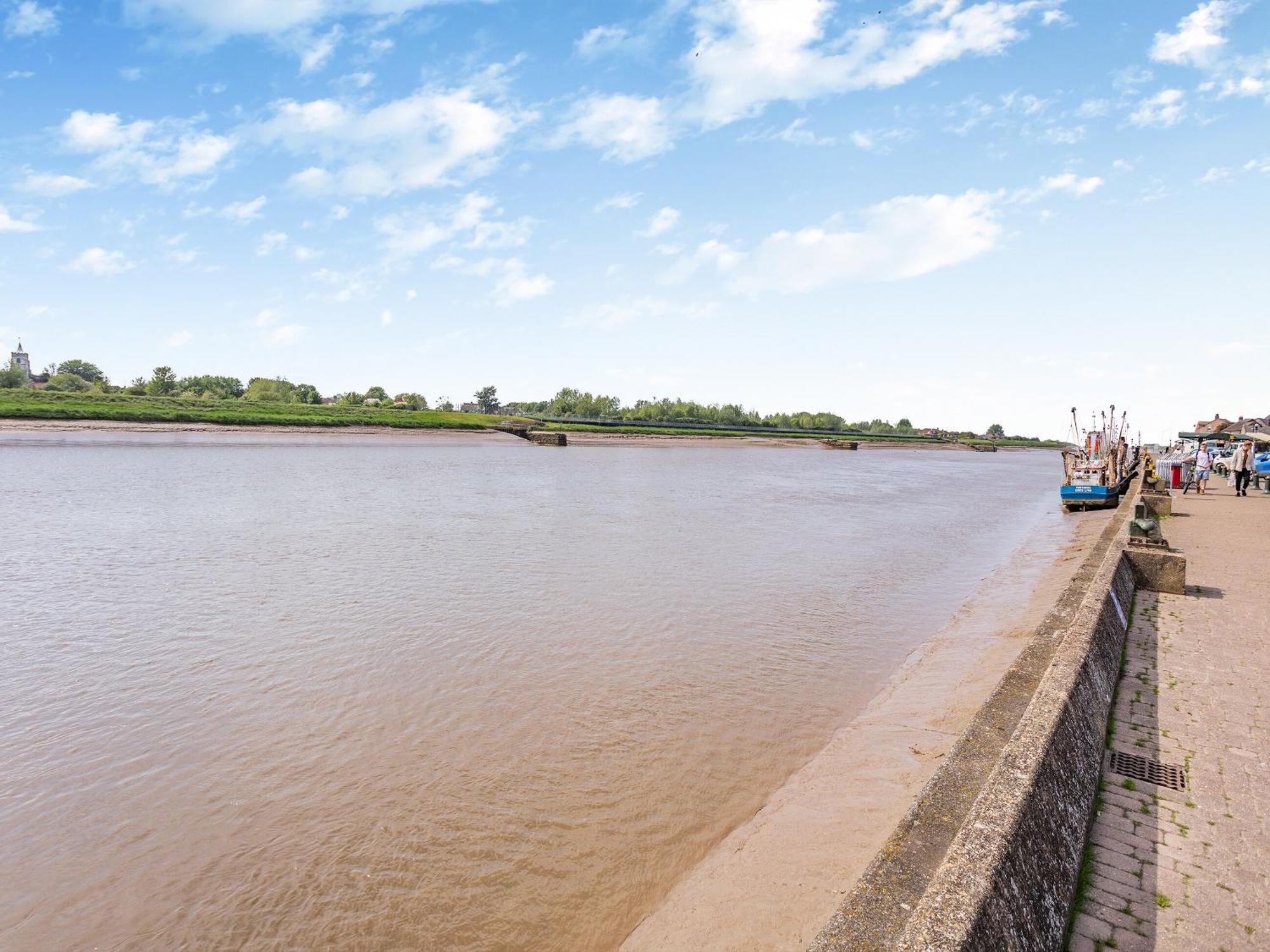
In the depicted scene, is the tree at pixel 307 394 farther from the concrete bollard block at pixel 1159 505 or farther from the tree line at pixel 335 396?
the concrete bollard block at pixel 1159 505

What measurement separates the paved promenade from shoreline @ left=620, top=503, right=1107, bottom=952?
4.58ft

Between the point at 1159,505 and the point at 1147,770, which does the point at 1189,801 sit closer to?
the point at 1147,770

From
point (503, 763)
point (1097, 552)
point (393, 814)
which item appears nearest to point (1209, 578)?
point (1097, 552)

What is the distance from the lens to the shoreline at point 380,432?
59.8 metres

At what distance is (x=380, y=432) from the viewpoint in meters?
81.7

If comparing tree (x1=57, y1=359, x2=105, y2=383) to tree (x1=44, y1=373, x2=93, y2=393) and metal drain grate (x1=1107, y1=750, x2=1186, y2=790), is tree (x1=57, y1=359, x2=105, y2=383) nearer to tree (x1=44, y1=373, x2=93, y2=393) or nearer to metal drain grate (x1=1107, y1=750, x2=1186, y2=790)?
tree (x1=44, y1=373, x2=93, y2=393)

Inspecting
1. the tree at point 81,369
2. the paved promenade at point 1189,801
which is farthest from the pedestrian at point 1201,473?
the tree at point 81,369

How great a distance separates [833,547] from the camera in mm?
17766

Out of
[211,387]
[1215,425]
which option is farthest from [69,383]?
[1215,425]

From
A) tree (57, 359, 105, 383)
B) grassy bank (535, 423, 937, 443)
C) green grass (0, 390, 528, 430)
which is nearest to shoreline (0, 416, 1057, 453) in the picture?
green grass (0, 390, 528, 430)

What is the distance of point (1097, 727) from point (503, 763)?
5.28 m

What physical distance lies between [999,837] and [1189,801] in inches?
99.7

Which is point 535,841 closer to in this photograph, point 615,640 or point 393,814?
point 393,814

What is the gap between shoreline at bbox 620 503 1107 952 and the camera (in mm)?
4137
